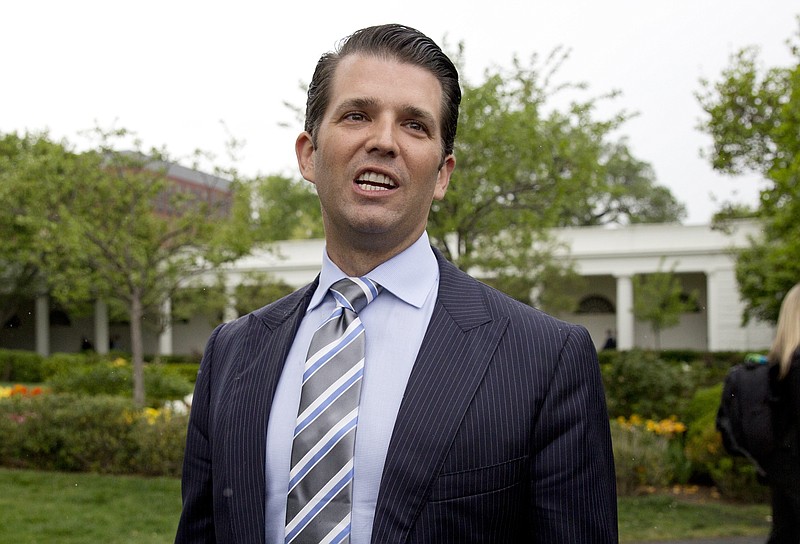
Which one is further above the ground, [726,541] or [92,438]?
[92,438]

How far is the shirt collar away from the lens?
2049mm

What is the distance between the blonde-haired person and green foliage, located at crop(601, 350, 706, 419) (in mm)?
6557

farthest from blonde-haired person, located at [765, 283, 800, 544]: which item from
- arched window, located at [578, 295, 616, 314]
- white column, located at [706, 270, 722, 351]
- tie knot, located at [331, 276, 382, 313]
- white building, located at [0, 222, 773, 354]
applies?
arched window, located at [578, 295, 616, 314]

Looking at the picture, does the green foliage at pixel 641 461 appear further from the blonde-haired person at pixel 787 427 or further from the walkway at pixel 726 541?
the blonde-haired person at pixel 787 427

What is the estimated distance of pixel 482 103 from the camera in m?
11.3

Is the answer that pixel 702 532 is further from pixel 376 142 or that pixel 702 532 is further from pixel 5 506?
pixel 376 142

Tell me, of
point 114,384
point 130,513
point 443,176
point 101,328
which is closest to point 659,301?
point 114,384

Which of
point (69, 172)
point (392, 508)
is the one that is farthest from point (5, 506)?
point (392, 508)

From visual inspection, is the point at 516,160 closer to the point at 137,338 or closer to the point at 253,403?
the point at 137,338

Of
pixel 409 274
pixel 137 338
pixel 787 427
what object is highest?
pixel 409 274

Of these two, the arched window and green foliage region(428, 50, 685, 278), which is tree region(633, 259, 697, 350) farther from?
green foliage region(428, 50, 685, 278)

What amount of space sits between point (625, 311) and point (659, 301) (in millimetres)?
2850

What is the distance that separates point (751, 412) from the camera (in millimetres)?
5539

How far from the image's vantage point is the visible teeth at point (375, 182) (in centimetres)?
198
